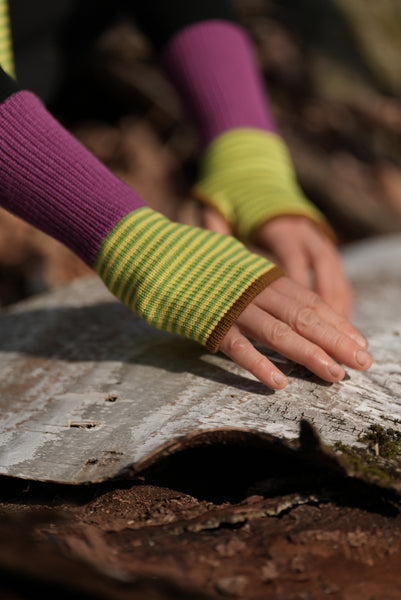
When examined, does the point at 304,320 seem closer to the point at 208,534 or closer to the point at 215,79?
the point at 208,534

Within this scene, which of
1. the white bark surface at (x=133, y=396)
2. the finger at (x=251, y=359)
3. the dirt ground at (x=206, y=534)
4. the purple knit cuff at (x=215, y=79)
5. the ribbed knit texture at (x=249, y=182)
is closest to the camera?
the dirt ground at (x=206, y=534)

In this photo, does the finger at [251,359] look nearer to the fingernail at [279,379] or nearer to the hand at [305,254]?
the fingernail at [279,379]

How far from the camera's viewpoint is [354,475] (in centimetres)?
73

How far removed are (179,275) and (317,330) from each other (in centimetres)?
27

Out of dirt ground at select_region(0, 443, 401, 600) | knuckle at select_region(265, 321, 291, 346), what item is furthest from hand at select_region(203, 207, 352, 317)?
dirt ground at select_region(0, 443, 401, 600)

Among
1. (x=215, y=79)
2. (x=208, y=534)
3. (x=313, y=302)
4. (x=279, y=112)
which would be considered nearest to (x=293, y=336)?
(x=313, y=302)

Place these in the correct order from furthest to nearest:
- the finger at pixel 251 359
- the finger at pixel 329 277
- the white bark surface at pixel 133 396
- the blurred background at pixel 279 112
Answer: the blurred background at pixel 279 112 → the finger at pixel 329 277 → the finger at pixel 251 359 → the white bark surface at pixel 133 396

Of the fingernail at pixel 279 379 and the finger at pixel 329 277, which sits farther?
the finger at pixel 329 277

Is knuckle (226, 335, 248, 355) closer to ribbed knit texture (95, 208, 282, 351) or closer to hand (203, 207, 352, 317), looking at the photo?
ribbed knit texture (95, 208, 282, 351)

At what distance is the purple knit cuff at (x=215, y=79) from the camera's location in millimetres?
1700

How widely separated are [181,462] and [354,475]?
30 centimetres

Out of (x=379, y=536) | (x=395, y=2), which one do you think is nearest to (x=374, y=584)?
(x=379, y=536)

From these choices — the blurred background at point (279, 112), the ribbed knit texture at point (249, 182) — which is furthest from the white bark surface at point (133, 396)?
the blurred background at point (279, 112)

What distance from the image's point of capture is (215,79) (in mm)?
Result: 1720
